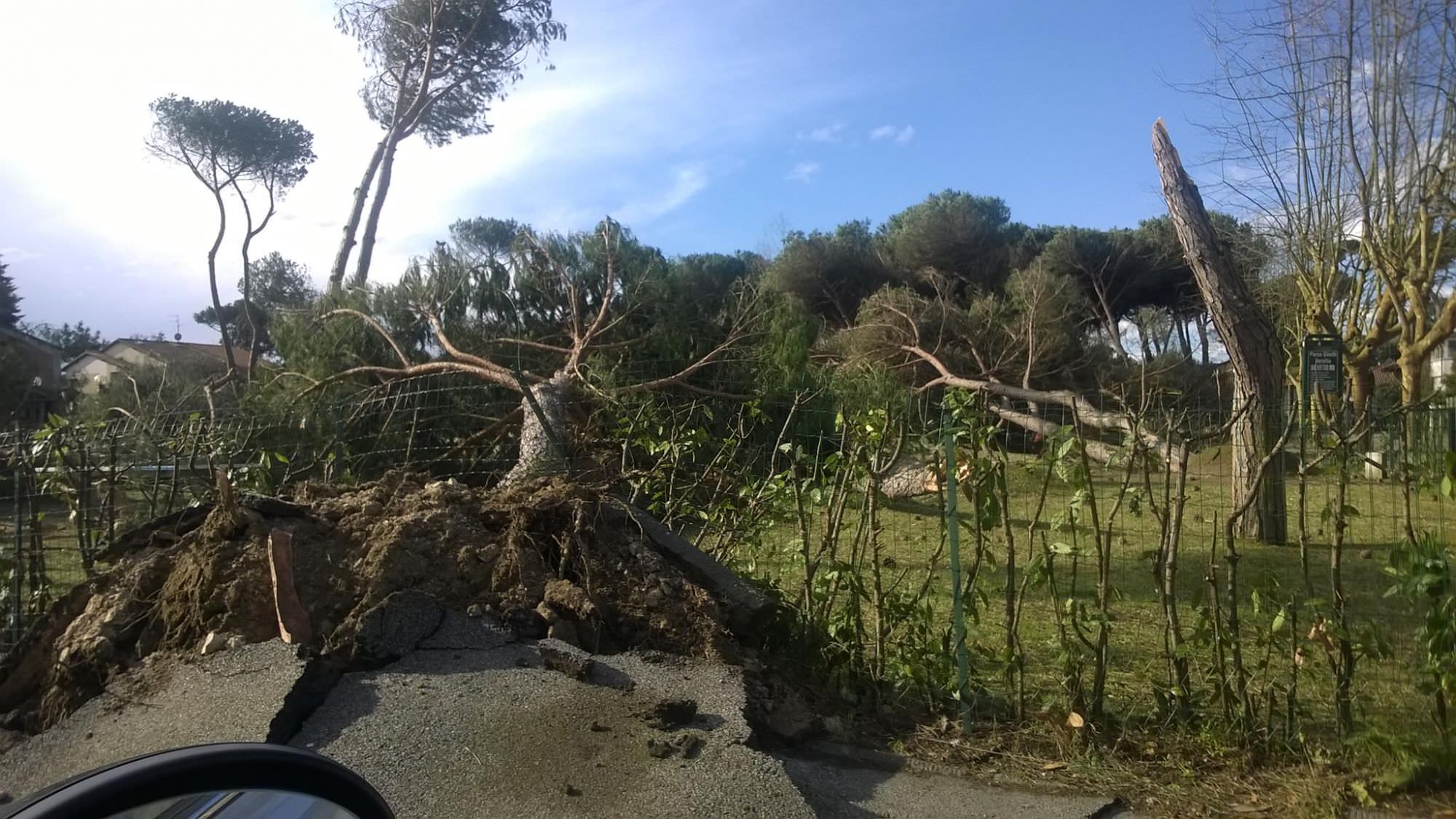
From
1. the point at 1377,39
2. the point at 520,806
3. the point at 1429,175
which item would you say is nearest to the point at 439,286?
the point at 520,806

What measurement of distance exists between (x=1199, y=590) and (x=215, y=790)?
148 inches

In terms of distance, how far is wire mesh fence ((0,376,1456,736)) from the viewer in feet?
13.4

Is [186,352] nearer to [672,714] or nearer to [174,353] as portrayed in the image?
[174,353]

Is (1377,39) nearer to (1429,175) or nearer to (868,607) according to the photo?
(1429,175)

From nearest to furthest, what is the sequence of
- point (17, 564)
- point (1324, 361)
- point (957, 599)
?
point (957, 599) < point (17, 564) < point (1324, 361)

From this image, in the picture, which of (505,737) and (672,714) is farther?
(672,714)

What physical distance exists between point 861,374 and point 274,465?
7065mm

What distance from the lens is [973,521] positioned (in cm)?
523

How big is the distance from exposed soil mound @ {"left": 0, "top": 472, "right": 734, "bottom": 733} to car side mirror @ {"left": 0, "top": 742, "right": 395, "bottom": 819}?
2.67 meters

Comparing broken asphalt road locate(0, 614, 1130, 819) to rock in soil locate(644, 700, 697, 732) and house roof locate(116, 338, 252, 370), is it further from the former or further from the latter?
house roof locate(116, 338, 252, 370)

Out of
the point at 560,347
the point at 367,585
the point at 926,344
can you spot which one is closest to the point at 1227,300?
the point at 560,347

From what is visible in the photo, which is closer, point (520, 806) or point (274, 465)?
point (520, 806)

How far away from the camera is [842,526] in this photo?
17.0 feet

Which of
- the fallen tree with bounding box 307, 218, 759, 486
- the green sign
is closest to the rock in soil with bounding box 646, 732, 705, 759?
the fallen tree with bounding box 307, 218, 759, 486
